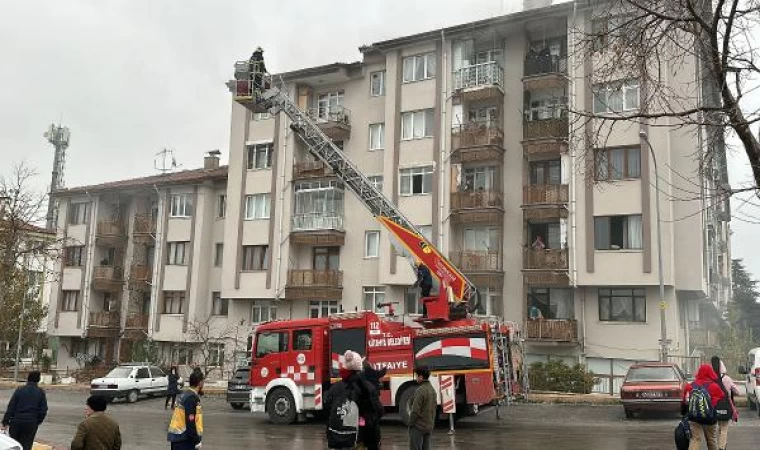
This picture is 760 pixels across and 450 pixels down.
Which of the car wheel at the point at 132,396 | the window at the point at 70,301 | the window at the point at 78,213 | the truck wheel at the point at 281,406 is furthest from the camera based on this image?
the window at the point at 78,213

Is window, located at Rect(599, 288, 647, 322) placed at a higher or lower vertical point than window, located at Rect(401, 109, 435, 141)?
lower

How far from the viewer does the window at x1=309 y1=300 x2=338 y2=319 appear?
119 ft

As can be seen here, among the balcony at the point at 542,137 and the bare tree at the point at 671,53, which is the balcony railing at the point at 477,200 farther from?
the bare tree at the point at 671,53

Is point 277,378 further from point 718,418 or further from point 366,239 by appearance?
point 366,239

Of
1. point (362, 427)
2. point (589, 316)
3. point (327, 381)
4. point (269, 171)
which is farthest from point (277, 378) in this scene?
point (269, 171)

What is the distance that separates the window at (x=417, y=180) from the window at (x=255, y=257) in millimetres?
9049

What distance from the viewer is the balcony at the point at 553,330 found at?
2870 centimetres

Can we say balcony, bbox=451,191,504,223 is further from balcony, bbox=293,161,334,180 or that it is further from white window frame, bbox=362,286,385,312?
balcony, bbox=293,161,334,180

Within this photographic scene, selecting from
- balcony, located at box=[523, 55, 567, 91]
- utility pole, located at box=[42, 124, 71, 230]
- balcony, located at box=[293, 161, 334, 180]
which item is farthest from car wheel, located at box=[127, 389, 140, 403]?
utility pole, located at box=[42, 124, 71, 230]

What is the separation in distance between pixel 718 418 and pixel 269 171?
30.9 metres

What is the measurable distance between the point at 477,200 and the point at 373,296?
7496 mm

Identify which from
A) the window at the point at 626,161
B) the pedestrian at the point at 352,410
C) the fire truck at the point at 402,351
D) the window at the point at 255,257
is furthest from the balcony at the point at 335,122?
the pedestrian at the point at 352,410

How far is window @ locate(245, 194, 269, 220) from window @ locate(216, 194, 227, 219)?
13.4ft

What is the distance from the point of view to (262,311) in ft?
126
